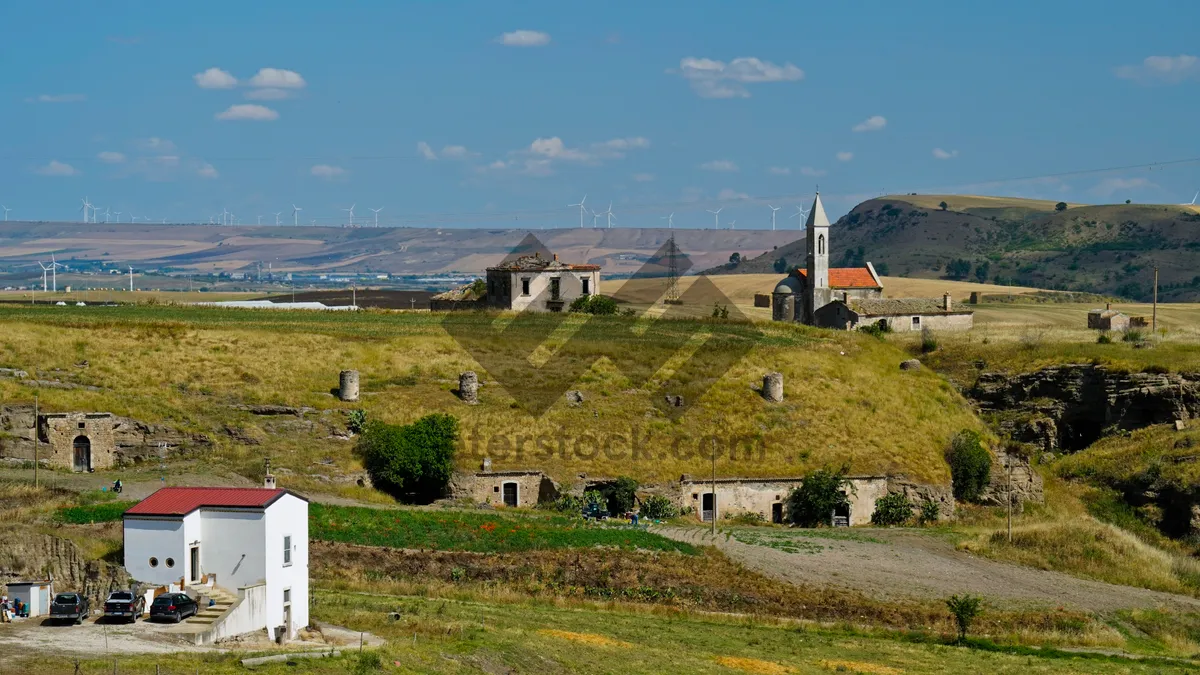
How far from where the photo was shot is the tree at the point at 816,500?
60562mm

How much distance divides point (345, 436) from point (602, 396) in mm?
12700

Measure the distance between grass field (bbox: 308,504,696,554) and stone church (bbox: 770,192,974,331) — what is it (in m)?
47.6

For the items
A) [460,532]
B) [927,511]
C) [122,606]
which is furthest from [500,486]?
[122,606]

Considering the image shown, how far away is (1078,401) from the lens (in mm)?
78312

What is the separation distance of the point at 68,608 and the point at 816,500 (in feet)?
112

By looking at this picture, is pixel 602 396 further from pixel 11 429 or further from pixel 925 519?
pixel 11 429

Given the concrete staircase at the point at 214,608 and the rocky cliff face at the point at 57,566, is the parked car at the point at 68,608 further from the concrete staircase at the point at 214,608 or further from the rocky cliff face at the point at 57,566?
the concrete staircase at the point at 214,608

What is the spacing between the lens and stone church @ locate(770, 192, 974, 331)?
320ft

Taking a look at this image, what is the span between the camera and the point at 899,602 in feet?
156

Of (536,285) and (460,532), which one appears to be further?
(536,285)

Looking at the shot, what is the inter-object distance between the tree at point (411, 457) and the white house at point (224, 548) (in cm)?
2006

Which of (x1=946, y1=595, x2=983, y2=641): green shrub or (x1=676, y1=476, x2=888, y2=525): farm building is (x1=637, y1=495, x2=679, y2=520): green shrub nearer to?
(x1=676, y1=476, x2=888, y2=525): farm building

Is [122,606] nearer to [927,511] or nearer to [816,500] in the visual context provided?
[816,500]

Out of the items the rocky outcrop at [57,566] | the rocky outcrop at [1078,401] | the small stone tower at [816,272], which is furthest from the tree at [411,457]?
the small stone tower at [816,272]
